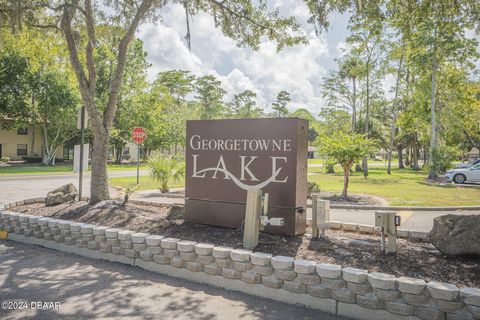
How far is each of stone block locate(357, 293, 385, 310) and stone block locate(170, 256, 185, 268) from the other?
2304 millimetres

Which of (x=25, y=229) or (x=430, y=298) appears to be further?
(x=25, y=229)

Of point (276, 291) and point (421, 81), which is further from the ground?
point (421, 81)

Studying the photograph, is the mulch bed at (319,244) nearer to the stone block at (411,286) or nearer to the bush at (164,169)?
the stone block at (411,286)

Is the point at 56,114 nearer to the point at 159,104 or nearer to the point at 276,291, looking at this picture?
the point at 159,104

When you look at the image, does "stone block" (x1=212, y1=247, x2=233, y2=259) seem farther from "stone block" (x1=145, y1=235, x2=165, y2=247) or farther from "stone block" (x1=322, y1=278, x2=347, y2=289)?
"stone block" (x1=322, y1=278, x2=347, y2=289)

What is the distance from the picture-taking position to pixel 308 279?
12.8 feet

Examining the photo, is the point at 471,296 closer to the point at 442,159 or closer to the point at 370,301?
the point at 370,301

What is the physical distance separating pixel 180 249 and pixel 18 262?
2.60m

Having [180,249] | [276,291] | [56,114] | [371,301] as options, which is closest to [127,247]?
[180,249]

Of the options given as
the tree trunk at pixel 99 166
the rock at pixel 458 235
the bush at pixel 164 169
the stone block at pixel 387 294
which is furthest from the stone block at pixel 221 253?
the bush at pixel 164 169

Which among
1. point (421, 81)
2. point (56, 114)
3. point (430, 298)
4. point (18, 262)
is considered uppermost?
point (421, 81)

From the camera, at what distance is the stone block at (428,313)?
325 cm

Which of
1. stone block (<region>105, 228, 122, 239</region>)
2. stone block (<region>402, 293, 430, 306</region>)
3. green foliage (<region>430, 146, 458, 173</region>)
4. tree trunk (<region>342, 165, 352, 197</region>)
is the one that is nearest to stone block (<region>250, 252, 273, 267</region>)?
stone block (<region>402, 293, 430, 306</region>)

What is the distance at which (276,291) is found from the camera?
405 cm
